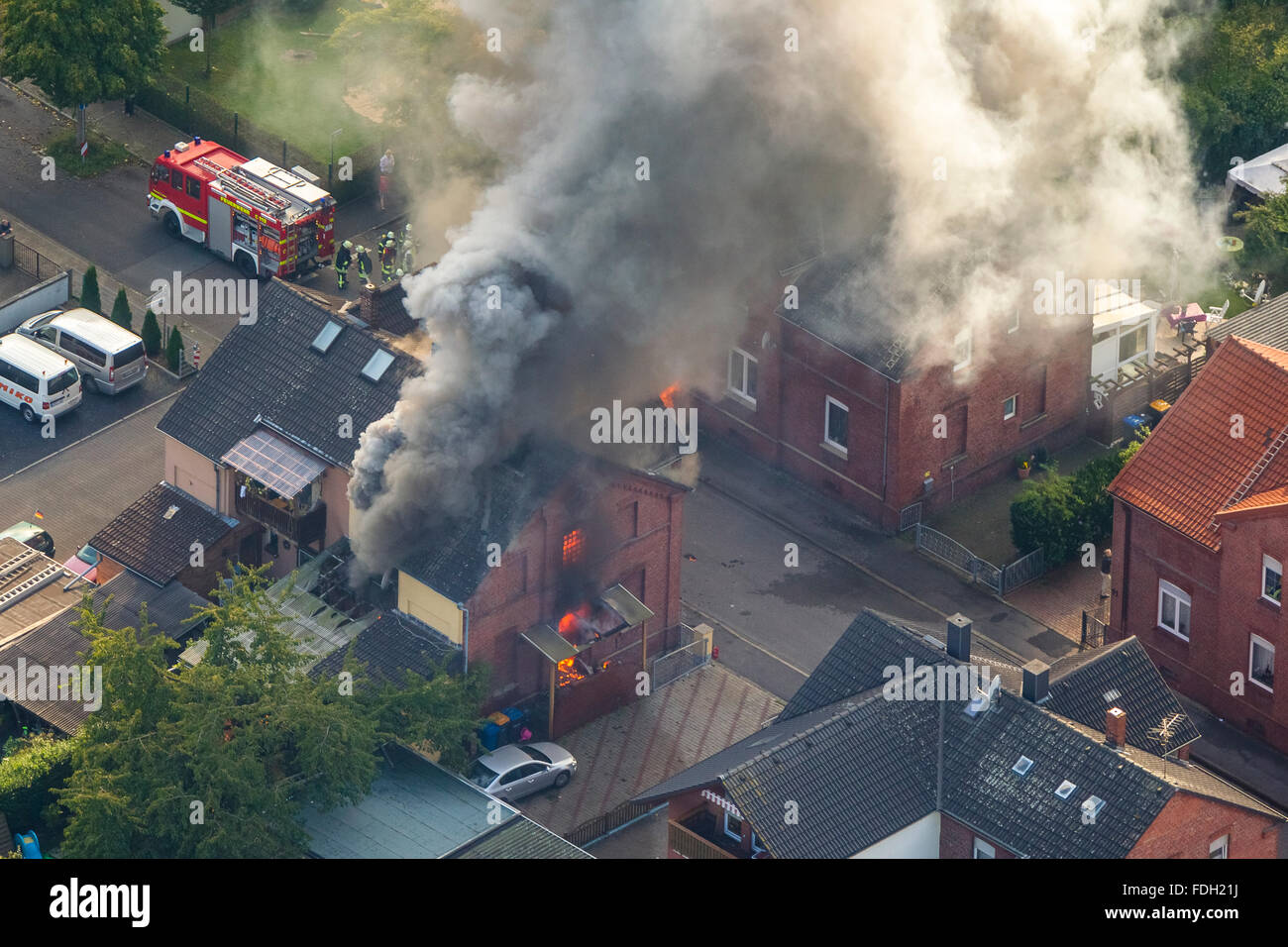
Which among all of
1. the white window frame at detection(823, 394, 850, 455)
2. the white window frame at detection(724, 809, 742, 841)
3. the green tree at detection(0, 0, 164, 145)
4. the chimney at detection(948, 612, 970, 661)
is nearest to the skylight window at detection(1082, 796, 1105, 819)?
the chimney at detection(948, 612, 970, 661)

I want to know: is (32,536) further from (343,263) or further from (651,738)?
(651,738)

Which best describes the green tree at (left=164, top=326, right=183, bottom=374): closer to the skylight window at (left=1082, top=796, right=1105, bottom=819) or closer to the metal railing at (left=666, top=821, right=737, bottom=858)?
the metal railing at (left=666, top=821, right=737, bottom=858)

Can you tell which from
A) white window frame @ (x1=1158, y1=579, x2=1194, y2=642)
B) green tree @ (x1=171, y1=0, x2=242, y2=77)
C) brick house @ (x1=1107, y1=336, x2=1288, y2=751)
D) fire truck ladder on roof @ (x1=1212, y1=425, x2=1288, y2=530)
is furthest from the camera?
green tree @ (x1=171, y1=0, x2=242, y2=77)

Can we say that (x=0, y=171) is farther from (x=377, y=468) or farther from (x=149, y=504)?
(x=377, y=468)

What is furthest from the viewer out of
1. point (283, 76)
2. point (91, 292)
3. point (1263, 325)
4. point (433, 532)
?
point (283, 76)

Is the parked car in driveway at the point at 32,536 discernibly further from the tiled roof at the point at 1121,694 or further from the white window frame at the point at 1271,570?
the white window frame at the point at 1271,570

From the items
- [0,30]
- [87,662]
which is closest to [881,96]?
[87,662]

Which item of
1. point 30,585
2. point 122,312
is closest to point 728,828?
point 30,585
